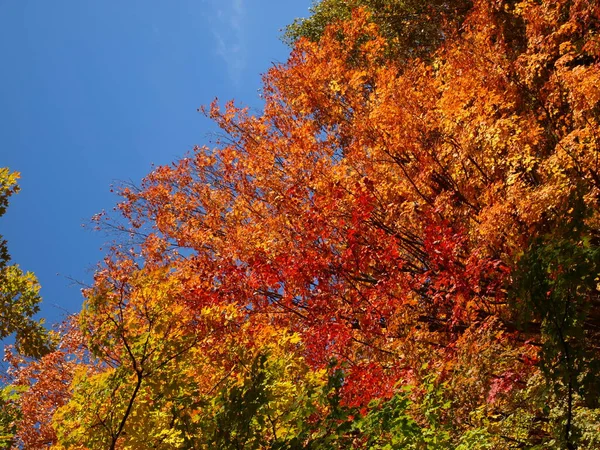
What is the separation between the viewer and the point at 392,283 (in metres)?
12.5

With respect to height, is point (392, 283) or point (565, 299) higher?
point (392, 283)

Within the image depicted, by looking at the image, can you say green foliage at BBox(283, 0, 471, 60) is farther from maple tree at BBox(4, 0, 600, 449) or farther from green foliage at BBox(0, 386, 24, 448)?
green foliage at BBox(0, 386, 24, 448)

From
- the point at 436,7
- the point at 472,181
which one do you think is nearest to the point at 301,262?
the point at 472,181

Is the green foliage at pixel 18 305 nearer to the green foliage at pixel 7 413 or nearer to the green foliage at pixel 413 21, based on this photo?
the green foliage at pixel 7 413

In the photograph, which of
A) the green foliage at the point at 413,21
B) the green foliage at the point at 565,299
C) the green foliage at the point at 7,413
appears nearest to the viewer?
the green foliage at the point at 565,299

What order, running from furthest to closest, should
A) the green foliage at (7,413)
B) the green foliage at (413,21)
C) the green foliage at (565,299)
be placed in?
the green foliage at (413,21), the green foliage at (7,413), the green foliage at (565,299)

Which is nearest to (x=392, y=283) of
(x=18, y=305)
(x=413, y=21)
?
(x=18, y=305)

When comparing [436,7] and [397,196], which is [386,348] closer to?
[397,196]

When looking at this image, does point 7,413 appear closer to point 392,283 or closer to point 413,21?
point 392,283

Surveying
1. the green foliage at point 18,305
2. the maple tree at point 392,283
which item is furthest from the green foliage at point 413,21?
the green foliage at point 18,305

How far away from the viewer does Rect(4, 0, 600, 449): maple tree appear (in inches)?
220

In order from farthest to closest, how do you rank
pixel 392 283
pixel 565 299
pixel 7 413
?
pixel 392 283 → pixel 7 413 → pixel 565 299

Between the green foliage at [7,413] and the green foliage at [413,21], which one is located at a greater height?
the green foliage at [413,21]

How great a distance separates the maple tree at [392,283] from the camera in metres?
5.58
